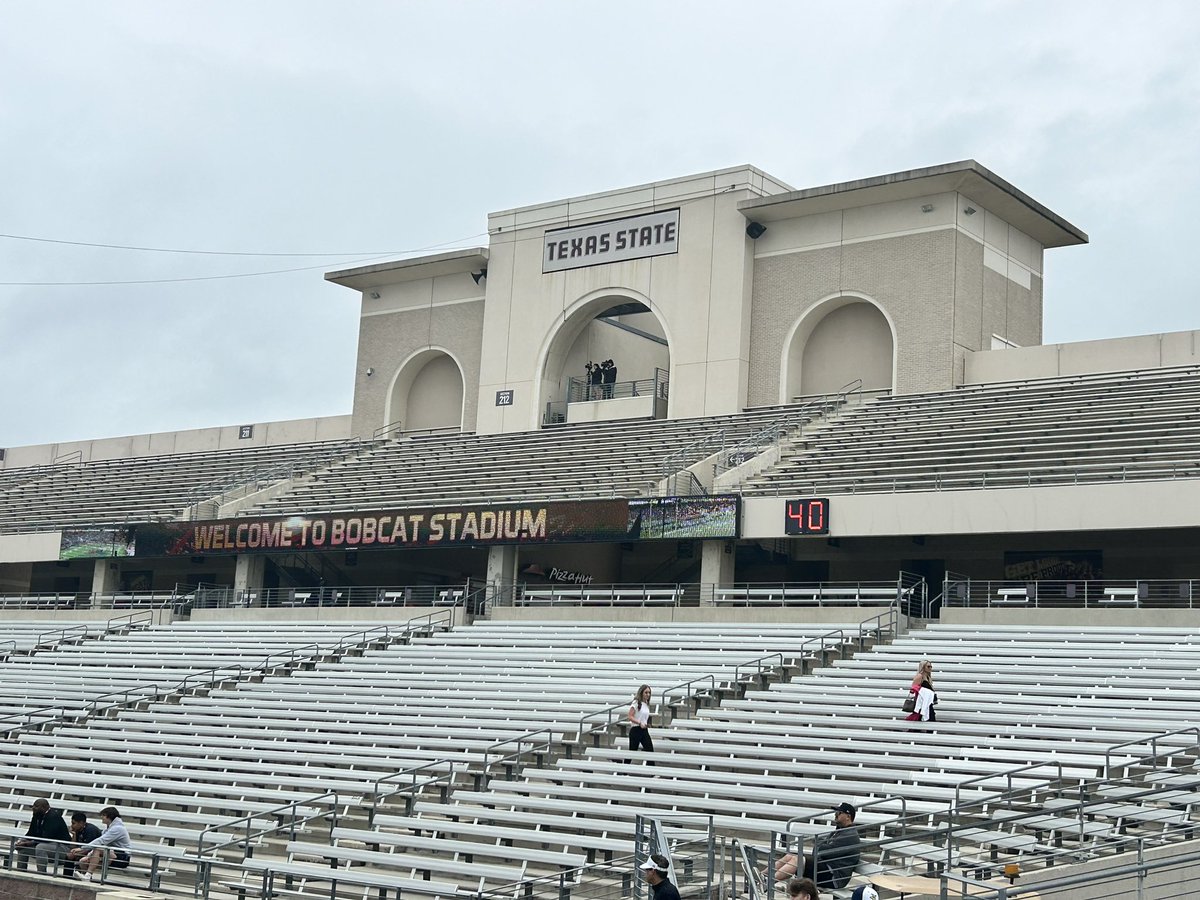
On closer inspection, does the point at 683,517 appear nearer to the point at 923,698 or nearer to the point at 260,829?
the point at 923,698

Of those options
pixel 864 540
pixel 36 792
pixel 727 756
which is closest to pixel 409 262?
pixel 864 540

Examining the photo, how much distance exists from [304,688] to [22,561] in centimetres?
1520

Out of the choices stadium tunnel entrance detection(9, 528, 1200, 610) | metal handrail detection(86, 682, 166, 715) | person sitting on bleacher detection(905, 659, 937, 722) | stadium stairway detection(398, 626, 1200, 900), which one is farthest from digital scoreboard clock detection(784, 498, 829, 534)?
metal handrail detection(86, 682, 166, 715)

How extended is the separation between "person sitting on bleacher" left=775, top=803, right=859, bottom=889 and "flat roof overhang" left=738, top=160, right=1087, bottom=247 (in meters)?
19.2

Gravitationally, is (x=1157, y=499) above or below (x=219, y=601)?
above

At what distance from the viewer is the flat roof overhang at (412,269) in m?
35.4

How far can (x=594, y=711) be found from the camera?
1891 centimetres

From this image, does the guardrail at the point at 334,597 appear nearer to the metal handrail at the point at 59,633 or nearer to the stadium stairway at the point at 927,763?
the metal handrail at the point at 59,633

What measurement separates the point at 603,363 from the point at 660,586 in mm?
7036

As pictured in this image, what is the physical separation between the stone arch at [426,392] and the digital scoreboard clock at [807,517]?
13.9 meters

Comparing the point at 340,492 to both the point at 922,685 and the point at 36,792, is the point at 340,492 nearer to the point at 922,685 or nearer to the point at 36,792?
the point at 36,792

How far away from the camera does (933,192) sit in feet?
96.6

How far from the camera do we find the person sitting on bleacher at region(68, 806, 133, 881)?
14.8 m

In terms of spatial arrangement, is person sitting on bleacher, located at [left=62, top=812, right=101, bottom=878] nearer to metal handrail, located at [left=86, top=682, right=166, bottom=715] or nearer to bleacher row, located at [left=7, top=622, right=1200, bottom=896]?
bleacher row, located at [left=7, top=622, right=1200, bottom=896]
